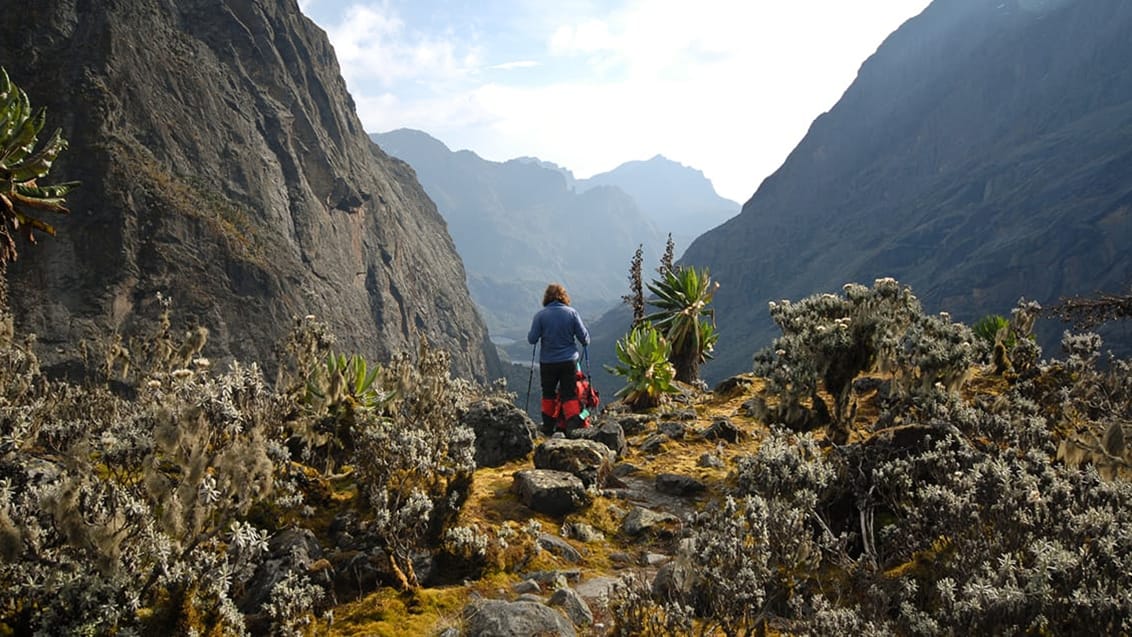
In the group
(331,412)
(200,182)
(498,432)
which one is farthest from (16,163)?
(200,182)

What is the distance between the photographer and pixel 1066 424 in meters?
7.38

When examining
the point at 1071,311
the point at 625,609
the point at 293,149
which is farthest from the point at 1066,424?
the point at 293,149

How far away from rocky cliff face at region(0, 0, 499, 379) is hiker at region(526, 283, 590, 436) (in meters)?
42.8

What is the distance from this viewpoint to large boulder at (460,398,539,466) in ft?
28.4

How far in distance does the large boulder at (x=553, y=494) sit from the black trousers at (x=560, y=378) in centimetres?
310

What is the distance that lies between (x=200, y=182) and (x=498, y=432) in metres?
91.8

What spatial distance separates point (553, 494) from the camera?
21.9ft

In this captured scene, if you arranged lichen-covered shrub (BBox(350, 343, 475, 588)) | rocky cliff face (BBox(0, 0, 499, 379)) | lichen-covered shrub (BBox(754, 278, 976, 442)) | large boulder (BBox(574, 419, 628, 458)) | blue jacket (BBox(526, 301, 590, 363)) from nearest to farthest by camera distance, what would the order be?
1. lichen-covered shrub (BBox(350, 343, 475, 588))
2. lichen-covered shrub (BBox(754, 278, 976, 442))
3. large boulder (BBox(574, 419, 628, 458))
4. blue jacket (BBox(526, 301, 590, 363))
5. rocky cliff face (BBox(0, 0, 499, 379))

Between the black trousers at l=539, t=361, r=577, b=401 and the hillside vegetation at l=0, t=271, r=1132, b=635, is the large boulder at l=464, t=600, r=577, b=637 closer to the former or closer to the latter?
the hillside vegetation at l=0, t=271, r=1132, b=635

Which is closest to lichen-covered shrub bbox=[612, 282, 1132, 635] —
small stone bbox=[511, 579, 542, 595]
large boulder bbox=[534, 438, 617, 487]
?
small stone bbox=[511, 579, 542, 595]

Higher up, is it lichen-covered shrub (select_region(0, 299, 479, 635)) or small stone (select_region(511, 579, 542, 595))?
lichen-covered shrub (select_region(0, 299, 479, 635))

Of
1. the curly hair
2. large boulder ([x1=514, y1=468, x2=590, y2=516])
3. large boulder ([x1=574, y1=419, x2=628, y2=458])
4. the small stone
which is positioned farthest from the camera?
the curly hair

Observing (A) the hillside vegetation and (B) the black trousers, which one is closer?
(A) the hillside vegetation

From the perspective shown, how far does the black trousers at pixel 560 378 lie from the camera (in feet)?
32.5
